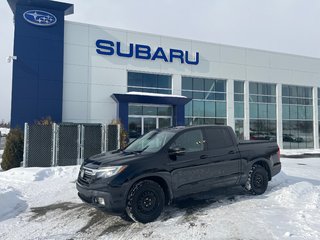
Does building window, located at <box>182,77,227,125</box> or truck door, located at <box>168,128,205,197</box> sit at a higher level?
building window, located at <box>182,77,227,125</box>

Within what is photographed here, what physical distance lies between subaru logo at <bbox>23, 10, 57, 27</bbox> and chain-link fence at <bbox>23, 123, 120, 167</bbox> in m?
8.30

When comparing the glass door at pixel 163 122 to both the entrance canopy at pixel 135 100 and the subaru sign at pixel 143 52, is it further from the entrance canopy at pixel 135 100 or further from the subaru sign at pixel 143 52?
the subaru sign at pixel 143 52

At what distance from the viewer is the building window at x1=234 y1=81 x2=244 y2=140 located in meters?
23.8

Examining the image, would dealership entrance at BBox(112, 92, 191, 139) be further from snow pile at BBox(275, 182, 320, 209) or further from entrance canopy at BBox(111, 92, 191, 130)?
snow pile at BBox(275, 182, 320, 209)

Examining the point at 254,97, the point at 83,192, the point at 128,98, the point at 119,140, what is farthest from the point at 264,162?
the point at 254,97

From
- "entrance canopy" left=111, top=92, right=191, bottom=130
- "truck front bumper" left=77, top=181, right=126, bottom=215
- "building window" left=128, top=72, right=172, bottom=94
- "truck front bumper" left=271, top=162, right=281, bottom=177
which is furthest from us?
"building window" left=128, top=72, right=172, bottom=94

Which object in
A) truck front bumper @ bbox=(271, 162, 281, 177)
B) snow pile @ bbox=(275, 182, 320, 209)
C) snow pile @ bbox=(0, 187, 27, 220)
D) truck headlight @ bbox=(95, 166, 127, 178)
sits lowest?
snow pile @ bbox=(0, 187, 27, 220)

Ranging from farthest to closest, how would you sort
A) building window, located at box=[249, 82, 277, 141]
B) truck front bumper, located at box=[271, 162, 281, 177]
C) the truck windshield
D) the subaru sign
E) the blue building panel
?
building window, located at box=[249, 82, 277, 141] → the subaru sign → the blue building panel → truck front bumper, located at box=[271, 162, 281, 177] → the truck windshield

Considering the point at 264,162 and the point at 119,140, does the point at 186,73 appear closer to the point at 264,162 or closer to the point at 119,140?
the point at 119,140

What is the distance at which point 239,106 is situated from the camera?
24.1 m

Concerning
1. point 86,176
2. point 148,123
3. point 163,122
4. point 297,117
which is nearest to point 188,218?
point 86,176

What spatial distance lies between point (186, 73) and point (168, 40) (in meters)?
2.89

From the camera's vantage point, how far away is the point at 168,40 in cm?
2119

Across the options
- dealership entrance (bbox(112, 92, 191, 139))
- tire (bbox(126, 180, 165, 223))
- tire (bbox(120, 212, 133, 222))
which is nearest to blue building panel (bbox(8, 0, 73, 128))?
dealership entrance (bbox(112, 92, 191, 139))
